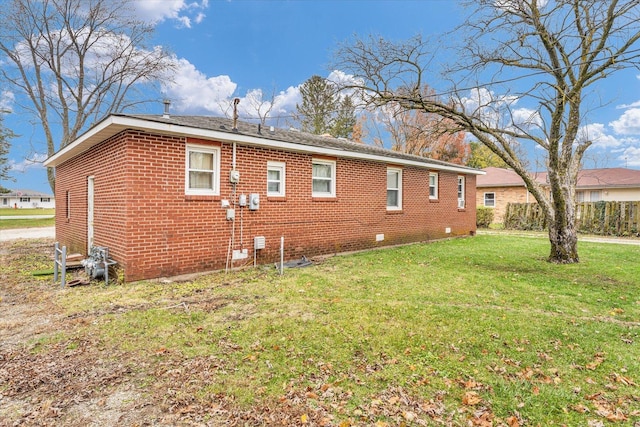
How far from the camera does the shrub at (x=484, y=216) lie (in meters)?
21.6

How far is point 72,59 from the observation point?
2172 cm

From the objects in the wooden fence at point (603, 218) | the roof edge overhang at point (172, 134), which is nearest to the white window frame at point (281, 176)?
the roof edge overhang at point (172, 134)

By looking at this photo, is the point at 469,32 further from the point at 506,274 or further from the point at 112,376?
the point at 112,376

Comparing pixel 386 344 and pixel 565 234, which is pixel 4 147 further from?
pixel 565 234

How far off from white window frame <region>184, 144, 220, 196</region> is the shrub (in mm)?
18708

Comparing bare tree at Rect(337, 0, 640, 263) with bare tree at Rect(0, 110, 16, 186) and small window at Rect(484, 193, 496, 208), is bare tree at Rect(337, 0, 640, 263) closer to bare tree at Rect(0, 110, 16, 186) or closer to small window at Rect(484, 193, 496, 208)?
small window at Rect(484, 193, 496, 208)

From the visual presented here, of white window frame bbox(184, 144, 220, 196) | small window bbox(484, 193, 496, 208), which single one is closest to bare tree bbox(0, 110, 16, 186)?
white window frame bbox(184, 144, 220, 196)

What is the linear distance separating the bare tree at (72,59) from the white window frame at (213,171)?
64.2ft

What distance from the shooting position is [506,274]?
300 inches

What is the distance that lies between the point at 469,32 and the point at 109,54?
75.4 ft

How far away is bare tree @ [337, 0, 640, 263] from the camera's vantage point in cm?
793

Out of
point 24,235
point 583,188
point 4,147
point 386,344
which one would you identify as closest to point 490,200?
point 583,188

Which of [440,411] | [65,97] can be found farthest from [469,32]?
[65,97]

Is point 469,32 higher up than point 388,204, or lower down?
higher up
